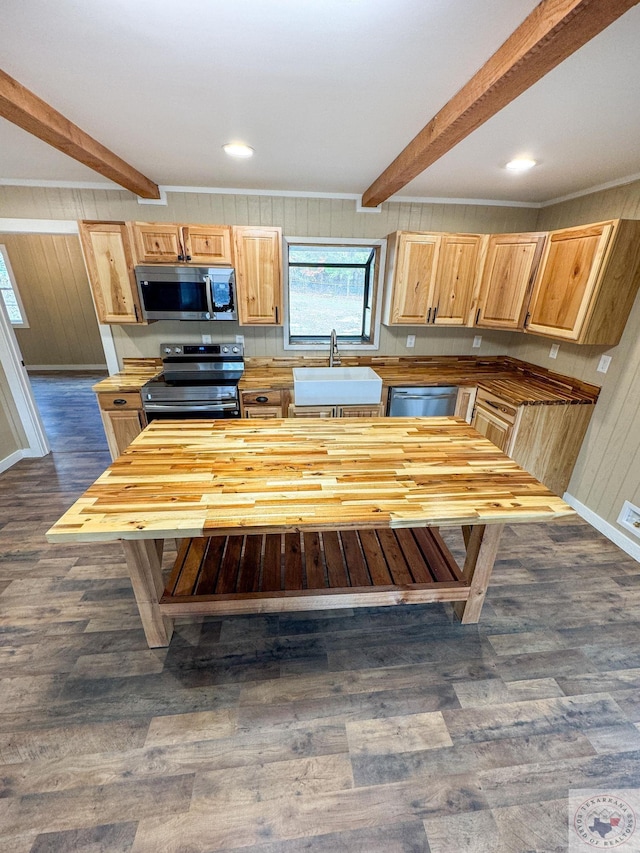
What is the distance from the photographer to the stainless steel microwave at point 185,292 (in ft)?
9.10

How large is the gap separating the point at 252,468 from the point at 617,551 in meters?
2.62

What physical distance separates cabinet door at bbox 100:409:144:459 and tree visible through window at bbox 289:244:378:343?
5.51ft

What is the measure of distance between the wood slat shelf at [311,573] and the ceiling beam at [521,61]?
1.99m

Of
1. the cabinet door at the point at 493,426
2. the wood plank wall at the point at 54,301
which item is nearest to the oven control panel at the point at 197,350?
the cabinet door at the point at 493,426

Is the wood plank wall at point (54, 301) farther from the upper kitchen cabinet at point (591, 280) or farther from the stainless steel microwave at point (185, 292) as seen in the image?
the upper kitchen cabinet at point (591, 280)

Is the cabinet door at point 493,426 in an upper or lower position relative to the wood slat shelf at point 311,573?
upper

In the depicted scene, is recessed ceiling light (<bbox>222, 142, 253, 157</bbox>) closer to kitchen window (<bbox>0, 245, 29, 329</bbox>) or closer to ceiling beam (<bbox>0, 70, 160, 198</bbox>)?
ceiling beam (<bbox>0, 70, 160, 198</bbox>)

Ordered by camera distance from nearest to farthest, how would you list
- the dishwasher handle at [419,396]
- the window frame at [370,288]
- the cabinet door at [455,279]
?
the cabinet door at [455,279], the dishwasher handle at [419,396], the window frame at [370,288]

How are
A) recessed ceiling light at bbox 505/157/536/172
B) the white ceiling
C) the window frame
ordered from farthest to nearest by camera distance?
the window frame < recessed ceiling light at bbox 505/157/536/172 < the white ceiling

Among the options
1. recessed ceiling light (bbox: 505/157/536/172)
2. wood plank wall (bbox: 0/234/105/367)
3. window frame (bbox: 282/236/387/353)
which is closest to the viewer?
recessed ceiling light (bbox: 505/157/536/172)

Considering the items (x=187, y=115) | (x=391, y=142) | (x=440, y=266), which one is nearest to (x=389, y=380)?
(x=440, y=266)

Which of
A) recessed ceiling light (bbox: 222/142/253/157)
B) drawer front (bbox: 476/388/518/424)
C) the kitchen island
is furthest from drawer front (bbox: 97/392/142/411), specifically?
drawer front (bbox: 476/388/518/424)

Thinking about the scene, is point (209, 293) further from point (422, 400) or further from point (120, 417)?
point (422, 400)

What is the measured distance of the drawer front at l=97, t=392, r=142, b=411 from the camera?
9.54 ft
